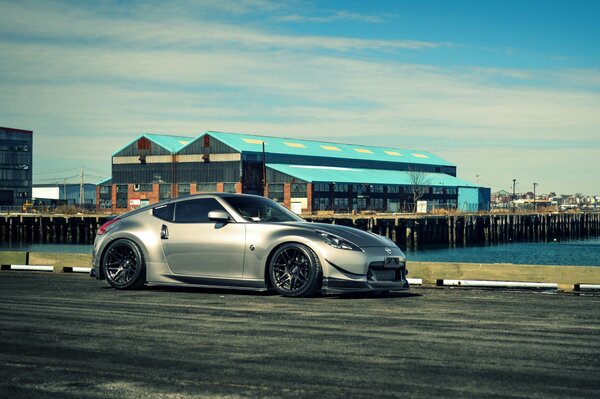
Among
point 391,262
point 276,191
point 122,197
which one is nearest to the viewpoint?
point 391,262

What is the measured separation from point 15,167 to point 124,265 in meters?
126

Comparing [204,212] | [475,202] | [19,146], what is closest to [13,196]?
[19,146]

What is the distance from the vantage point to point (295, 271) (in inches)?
462

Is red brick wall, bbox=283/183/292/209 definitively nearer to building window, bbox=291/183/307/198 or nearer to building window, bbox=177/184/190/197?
building window, bbox=291/183/307/198

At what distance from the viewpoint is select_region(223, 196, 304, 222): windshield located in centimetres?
1261

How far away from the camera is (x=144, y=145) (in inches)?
4109

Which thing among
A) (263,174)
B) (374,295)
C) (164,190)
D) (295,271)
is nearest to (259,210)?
(295,271)

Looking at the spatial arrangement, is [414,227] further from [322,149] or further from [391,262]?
[391,262]

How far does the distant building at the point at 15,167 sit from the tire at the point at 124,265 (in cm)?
12419

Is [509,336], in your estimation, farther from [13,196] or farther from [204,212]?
[13,196]

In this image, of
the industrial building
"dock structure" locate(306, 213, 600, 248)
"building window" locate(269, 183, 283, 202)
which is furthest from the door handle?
"building window" locate(269, 183, 283, 202)

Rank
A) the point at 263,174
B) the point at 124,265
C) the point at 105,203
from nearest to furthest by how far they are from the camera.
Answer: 1. the point at 124,265
2. the point at 263,174
3. the point at 105,203

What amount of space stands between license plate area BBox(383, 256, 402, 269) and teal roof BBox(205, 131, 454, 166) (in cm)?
8530

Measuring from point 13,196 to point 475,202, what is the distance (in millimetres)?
71508
